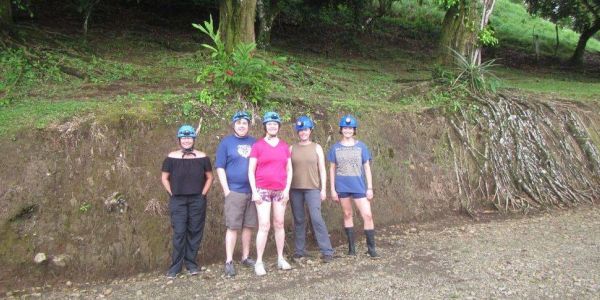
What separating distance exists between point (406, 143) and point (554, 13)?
1538 cm

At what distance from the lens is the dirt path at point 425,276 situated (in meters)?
4.93

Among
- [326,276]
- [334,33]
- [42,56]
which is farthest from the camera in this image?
[334,33]

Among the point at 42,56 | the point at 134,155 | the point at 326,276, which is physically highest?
the point at 42,56

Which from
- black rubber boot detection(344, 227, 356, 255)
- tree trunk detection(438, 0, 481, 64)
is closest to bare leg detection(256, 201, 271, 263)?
black rubber boot detection(344, 227, 356, 255)

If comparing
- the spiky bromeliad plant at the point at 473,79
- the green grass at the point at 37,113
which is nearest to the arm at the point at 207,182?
the green grass at the point at 37,113

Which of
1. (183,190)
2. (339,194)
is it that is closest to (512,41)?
(339,194)

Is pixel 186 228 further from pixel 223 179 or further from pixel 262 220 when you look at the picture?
pixel 262 220

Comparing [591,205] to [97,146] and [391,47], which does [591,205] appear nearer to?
[97,146]

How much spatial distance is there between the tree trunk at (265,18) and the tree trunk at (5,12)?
523 cm

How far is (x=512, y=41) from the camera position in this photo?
74.2 feet

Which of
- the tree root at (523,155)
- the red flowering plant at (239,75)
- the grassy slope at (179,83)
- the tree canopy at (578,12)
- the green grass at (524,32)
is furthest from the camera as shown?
the green grass at (524,32)

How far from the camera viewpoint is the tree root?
27.5 ft

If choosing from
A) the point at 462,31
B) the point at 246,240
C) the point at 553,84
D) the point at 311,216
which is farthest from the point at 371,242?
the point at 553,84

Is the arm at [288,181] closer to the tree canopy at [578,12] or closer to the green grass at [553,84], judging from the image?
the green grass at [553,84]
